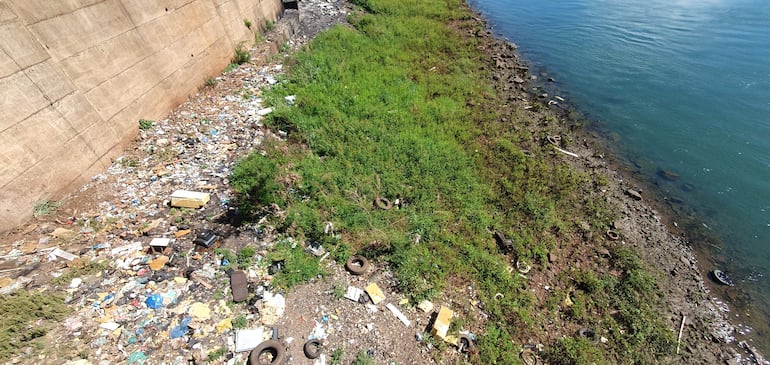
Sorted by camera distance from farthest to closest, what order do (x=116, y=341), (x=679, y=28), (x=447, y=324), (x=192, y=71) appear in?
(x=679, y=28) < (x=192, y=71) < (x=447, y=324) < (x=116, y=341)

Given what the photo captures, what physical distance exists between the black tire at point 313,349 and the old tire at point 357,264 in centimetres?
96

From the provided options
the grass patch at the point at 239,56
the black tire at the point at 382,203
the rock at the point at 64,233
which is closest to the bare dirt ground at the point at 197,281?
the rock at the point at 64,233

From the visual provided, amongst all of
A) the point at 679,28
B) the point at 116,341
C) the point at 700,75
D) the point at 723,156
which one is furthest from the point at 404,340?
the point at 679,28

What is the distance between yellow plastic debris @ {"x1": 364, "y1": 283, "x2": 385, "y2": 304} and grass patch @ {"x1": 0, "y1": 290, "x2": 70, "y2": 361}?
316 cm

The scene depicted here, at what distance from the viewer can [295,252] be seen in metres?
4.12

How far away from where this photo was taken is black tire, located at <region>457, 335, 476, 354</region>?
11.5 feet

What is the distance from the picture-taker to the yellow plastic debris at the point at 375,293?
12.5ft

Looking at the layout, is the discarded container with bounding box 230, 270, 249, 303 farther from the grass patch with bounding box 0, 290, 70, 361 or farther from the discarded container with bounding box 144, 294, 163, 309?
the grass patch with bounding box 0, 290, 70, 361

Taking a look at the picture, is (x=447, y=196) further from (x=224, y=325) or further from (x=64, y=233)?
(x=64, y=233)

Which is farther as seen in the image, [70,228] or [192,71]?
[192,71]

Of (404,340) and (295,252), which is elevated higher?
(295,252)

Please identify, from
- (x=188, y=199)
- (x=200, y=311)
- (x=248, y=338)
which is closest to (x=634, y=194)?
(x=248, y=338)

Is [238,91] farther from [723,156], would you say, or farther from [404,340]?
[723,156]

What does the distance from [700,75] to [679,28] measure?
4614mm
